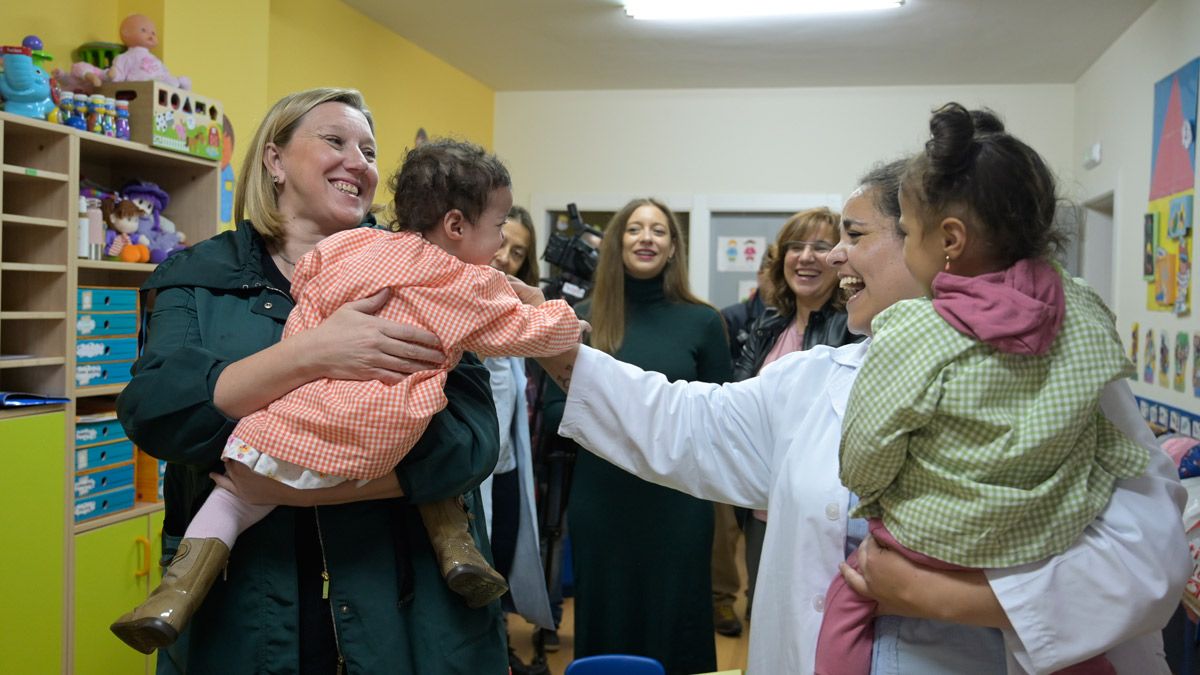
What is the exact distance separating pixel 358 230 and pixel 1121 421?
103 cm

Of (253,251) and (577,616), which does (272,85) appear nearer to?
(577,616)

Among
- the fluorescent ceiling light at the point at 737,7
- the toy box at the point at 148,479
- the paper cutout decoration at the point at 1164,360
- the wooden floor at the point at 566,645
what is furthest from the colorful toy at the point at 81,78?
the paper cutout decoration at the point at 1164,360

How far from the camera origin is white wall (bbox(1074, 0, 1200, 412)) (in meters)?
4.00

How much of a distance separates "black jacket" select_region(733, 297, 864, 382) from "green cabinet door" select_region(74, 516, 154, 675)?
2.00 m

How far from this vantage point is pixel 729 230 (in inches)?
271

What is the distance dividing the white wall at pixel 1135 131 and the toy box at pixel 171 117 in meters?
3.75

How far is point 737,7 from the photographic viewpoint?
15.8 ft

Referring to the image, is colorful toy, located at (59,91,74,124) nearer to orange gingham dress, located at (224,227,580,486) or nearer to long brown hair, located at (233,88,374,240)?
long brown hair, located at (233,88,374,240)

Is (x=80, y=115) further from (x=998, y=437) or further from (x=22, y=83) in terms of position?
(x=998, y=437)

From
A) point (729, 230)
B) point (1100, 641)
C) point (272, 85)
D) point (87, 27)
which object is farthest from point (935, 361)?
point (729, 230)

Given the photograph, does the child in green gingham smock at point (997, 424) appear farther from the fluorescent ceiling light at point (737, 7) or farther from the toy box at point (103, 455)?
the fluorescent ceiling light at point (737, 7)

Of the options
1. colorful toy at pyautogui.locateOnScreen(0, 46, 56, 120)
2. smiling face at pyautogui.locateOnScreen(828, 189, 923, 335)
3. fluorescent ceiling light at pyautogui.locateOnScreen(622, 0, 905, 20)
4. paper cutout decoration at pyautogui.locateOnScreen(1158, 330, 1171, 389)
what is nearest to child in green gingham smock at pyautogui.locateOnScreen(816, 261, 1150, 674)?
smiling face at pyautogui.locateOnScreen(828, 189, 923, 335)

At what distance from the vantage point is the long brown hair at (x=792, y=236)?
2863 mm

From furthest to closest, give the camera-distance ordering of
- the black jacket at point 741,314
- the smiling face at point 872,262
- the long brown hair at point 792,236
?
the black jacket at point 741,314, the long brown hair at point 792,236, the smiling face at point 872,262
